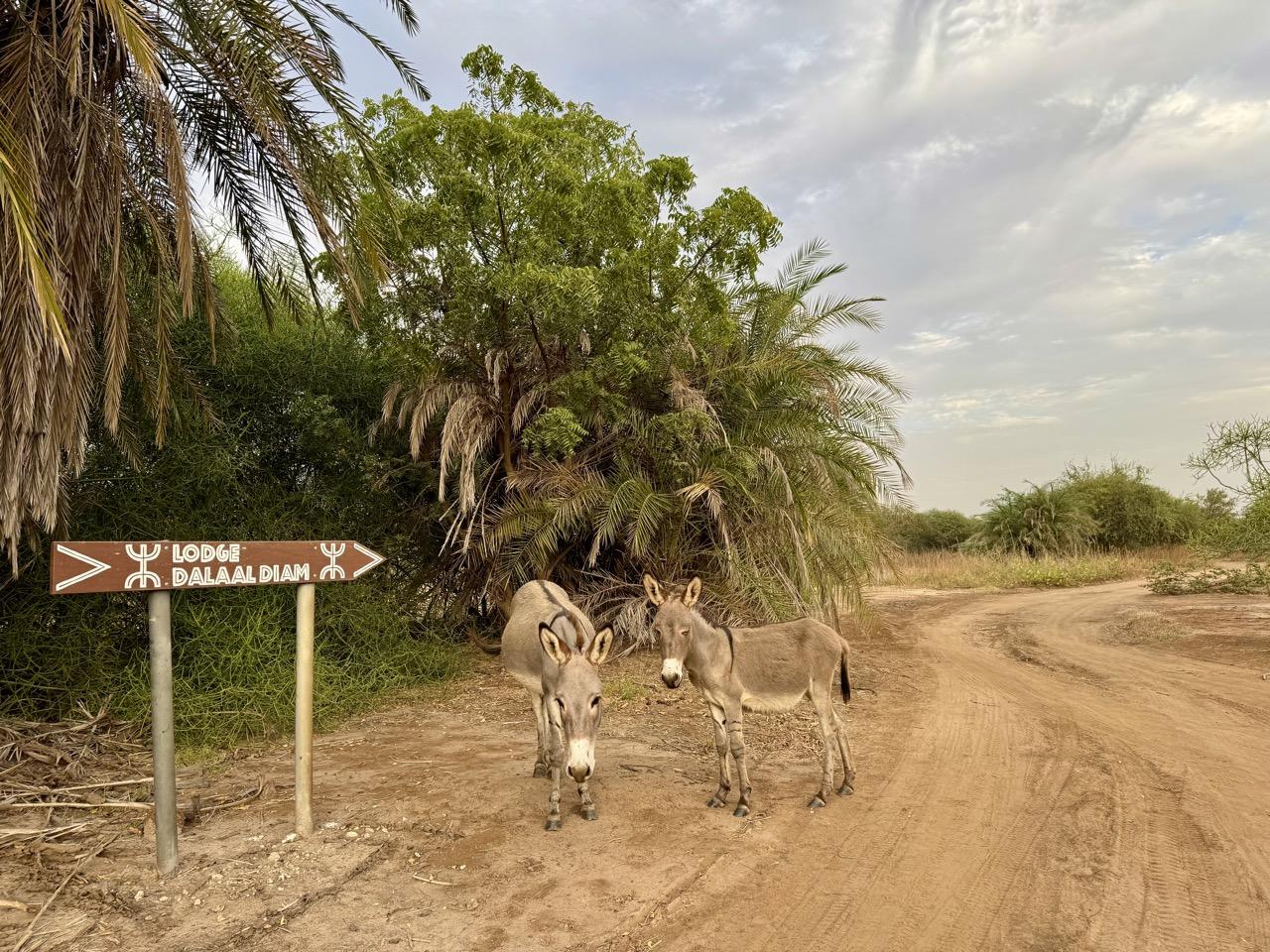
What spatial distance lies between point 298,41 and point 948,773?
28.1ft

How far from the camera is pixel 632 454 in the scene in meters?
11.1

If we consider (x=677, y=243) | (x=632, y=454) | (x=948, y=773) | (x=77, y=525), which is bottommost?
(x=948, y=773)

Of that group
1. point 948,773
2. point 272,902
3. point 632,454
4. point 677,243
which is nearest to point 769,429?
point 632,454

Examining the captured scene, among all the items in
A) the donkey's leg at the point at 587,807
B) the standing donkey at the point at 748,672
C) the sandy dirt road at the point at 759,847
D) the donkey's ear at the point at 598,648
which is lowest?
the sandy dirt road at the point at 759,847

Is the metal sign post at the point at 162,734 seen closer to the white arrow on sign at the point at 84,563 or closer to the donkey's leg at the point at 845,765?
the white arrow on sign at the point at 84,563

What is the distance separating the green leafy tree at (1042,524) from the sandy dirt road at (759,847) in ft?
81.4

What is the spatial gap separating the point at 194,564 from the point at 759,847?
3.96 metres

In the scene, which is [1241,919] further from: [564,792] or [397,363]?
[397,363]

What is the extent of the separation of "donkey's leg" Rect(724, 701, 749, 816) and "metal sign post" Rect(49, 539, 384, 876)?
2.98 m

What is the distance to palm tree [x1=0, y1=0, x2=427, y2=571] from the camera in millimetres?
5082

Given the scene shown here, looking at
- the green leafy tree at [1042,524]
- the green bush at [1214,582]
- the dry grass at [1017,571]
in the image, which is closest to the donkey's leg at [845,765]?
the green bush at [1214,582]

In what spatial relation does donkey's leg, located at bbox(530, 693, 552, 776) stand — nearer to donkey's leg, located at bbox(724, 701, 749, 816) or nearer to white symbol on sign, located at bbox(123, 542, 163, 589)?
donkey's leg, located at bbox(724, 701, 749, 816)

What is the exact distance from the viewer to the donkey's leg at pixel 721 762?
5590 mm

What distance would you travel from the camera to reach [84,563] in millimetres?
3982
